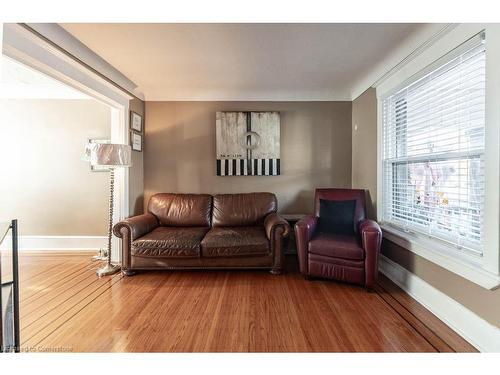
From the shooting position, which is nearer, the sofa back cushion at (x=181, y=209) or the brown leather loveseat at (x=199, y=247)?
the brown leather loveseat at (x=199, y=247)

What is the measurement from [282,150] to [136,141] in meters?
2.16

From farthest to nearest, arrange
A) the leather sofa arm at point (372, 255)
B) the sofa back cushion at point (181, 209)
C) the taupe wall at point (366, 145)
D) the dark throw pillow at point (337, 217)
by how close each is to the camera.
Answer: the sofa back cushion at point (181, 209) → the taupe wall at point (366, 145) → the dark throw pillow at point (337, 217) → the leather sofa arm at point (372, 255)

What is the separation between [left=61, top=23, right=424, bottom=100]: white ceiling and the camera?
1.93 meters

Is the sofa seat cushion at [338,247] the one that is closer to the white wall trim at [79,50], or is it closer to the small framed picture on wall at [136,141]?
the small framed picture on wall at [136,141]

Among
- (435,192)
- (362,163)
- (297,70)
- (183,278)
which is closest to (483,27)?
(435,192)

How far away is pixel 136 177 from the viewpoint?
133 inches

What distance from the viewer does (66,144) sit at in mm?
3553

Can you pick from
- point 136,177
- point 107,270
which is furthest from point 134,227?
point 136,177

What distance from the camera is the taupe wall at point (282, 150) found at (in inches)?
140

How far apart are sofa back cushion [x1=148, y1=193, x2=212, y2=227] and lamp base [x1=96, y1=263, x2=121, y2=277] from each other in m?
0.76

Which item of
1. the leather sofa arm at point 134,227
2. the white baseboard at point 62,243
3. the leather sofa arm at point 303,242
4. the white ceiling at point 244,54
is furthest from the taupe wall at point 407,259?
the white baseboard at point 62,243

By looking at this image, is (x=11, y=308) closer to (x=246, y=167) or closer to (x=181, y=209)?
(x=181, y=209)

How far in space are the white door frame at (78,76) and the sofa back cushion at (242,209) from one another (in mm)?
1248
